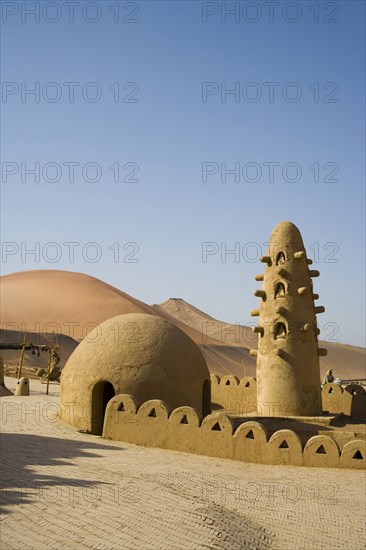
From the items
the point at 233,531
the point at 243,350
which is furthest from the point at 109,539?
the point at 243,350

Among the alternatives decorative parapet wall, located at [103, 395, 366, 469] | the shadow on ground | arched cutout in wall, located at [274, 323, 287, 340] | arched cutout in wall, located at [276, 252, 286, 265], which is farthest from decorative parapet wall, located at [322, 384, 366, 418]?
the shadow on ground

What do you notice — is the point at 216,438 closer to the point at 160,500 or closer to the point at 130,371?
the point at 130,371

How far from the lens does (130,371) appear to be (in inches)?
570

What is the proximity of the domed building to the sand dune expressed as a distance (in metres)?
32.0

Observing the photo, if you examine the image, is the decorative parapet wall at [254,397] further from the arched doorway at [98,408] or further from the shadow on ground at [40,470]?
the shadow on ground at [40,470]

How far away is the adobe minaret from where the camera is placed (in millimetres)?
16922

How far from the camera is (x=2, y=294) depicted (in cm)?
7369

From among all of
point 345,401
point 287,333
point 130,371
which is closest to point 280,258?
point 287,333

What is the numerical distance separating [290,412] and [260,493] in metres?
6.90

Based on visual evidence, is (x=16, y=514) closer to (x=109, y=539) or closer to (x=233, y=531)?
(x=109, y=539)

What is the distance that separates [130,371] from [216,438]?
2.76 m

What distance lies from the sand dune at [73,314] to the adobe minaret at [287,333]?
31179mm

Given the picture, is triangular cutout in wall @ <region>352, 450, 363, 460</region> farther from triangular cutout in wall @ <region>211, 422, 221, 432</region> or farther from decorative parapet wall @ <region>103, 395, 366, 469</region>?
triangular cutout in wall @ <region>211, 422, 221, 432</region>

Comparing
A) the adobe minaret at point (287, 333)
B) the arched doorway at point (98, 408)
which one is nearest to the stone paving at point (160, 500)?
the arched doorway at point (98, 408)
